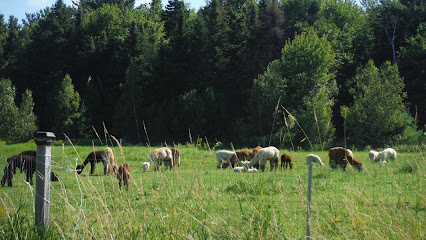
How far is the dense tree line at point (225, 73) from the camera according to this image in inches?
1727

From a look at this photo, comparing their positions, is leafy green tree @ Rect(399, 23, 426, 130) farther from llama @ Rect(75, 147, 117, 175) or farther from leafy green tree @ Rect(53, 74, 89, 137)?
llama @ Rect(75, 147, 117, 175)

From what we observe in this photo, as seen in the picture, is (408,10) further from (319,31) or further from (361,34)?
(319,31)

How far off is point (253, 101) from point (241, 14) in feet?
52.3

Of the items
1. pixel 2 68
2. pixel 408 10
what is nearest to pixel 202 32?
pixel 408 10

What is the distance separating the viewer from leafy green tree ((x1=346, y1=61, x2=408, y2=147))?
3868 centimetres

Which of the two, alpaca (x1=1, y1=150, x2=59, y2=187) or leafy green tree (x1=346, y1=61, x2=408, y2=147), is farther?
leafy green tree (x1=346, y1=61, x2=408, y2=147)

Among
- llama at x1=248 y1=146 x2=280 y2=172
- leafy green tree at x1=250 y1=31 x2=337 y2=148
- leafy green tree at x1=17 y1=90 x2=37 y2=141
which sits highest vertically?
leafy green tree at x1=250 y1=31 x2=337 y2=148

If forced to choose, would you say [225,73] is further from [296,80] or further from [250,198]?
[250,198]

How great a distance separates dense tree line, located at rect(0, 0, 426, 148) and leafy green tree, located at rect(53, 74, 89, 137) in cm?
12

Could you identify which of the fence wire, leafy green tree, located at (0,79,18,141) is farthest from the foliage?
leafy green tree, located at (0,79,18,141)

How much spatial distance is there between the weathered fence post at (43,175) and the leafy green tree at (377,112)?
3473 cm

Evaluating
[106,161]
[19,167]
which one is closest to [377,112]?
[19,167]

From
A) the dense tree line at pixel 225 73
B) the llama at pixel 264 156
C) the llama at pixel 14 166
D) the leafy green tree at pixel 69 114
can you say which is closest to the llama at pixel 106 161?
the llama at pixel 14 166

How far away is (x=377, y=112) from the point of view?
127 feet
